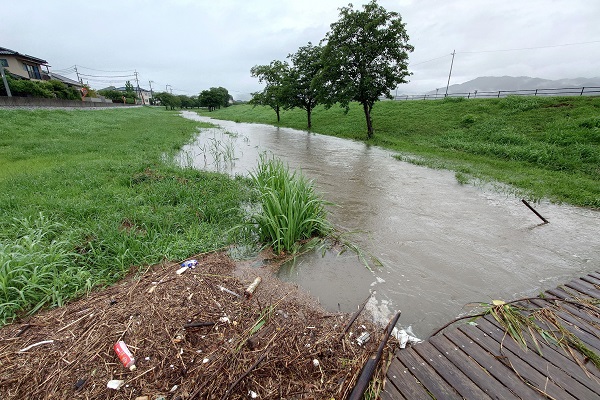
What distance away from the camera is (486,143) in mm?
13078

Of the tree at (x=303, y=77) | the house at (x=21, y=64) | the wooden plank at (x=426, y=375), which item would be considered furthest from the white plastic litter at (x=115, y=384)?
the house at (x=21, y=64)

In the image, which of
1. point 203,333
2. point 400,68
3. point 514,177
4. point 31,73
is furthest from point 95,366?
point 31,73

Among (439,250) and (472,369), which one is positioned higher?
(472,369)

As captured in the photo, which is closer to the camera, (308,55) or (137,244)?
(137,244)

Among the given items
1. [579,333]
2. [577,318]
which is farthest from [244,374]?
[577,318]

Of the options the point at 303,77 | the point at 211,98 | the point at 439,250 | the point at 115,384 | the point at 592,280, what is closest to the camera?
the point at 115,384

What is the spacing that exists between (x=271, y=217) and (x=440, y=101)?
24.9 m

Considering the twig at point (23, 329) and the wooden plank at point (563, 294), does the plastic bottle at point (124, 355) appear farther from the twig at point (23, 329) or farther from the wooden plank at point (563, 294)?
the wooden plank at point (563, 294)

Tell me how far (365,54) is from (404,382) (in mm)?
17306

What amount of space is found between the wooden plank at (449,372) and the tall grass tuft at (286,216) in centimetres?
222

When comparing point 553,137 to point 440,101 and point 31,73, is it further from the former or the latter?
point 31,73

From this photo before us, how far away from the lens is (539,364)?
212cm

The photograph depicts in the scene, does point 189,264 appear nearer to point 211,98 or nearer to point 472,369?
point 472,369

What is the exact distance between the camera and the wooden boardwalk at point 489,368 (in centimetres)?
194
